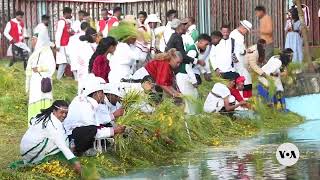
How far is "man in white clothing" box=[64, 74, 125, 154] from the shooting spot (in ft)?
39.2

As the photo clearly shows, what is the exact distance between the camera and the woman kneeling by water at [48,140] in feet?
36.4

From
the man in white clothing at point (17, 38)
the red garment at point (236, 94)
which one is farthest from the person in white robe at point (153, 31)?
the man in white clothing at point (17, 38)

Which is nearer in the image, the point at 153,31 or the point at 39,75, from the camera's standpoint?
the point at 39,75

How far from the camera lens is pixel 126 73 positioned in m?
16.3

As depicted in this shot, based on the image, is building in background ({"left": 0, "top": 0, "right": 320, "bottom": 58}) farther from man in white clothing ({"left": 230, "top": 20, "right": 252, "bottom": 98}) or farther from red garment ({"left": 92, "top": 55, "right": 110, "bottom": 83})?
red garment ({"left": 92, "top": 55, "right": 110, "bottom": 83})

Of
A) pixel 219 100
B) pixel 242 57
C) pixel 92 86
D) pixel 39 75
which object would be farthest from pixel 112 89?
pixel 242 57

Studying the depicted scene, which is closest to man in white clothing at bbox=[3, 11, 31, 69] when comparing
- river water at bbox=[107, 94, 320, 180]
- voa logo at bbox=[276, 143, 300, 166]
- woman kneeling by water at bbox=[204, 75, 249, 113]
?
woman kneeling by water at bbox=[204, 75, 249, 113]

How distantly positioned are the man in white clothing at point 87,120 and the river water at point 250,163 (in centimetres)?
66

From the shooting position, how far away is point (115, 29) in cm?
1756

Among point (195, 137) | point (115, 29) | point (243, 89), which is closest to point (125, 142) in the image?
point (195, 137)

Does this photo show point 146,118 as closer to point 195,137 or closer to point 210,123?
point 195,137

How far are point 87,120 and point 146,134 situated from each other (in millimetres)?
1658

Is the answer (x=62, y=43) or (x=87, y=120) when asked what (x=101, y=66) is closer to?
(x=87, y=120)

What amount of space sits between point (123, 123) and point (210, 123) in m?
3.60
